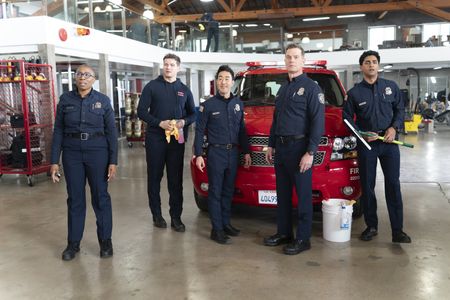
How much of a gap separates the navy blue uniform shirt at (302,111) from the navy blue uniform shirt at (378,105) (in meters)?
0.54

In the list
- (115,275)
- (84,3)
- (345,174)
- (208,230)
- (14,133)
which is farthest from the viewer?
(84,3)

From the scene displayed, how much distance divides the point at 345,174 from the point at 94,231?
2646mm

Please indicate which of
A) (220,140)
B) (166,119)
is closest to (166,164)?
(166,119)

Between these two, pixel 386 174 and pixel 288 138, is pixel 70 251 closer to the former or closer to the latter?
pixel 288 138

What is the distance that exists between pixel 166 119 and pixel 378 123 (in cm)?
203

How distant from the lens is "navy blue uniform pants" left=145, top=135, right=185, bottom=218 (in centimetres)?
443

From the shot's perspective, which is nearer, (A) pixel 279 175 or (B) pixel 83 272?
(B) pixel 83 272

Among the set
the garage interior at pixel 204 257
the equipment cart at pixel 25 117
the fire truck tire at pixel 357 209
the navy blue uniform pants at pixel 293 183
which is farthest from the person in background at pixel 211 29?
the navy blue uniform pants at pixel 293 183

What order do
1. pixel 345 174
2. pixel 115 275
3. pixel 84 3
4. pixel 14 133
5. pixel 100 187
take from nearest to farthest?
pixel 115 275 → pixel 100 187 → pixel 345 174 → pixel 14 133 → pixel 84 3

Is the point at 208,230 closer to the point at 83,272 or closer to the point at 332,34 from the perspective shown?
the point at 83,272

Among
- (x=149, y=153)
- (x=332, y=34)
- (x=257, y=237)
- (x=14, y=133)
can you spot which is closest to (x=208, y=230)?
(x=257, y=237)

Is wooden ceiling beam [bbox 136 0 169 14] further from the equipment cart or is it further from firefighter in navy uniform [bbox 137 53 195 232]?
firefighter in navy uniform [bbox 137 53 195 232]

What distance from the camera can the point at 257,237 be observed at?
170 inches

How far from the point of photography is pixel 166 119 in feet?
14.4
